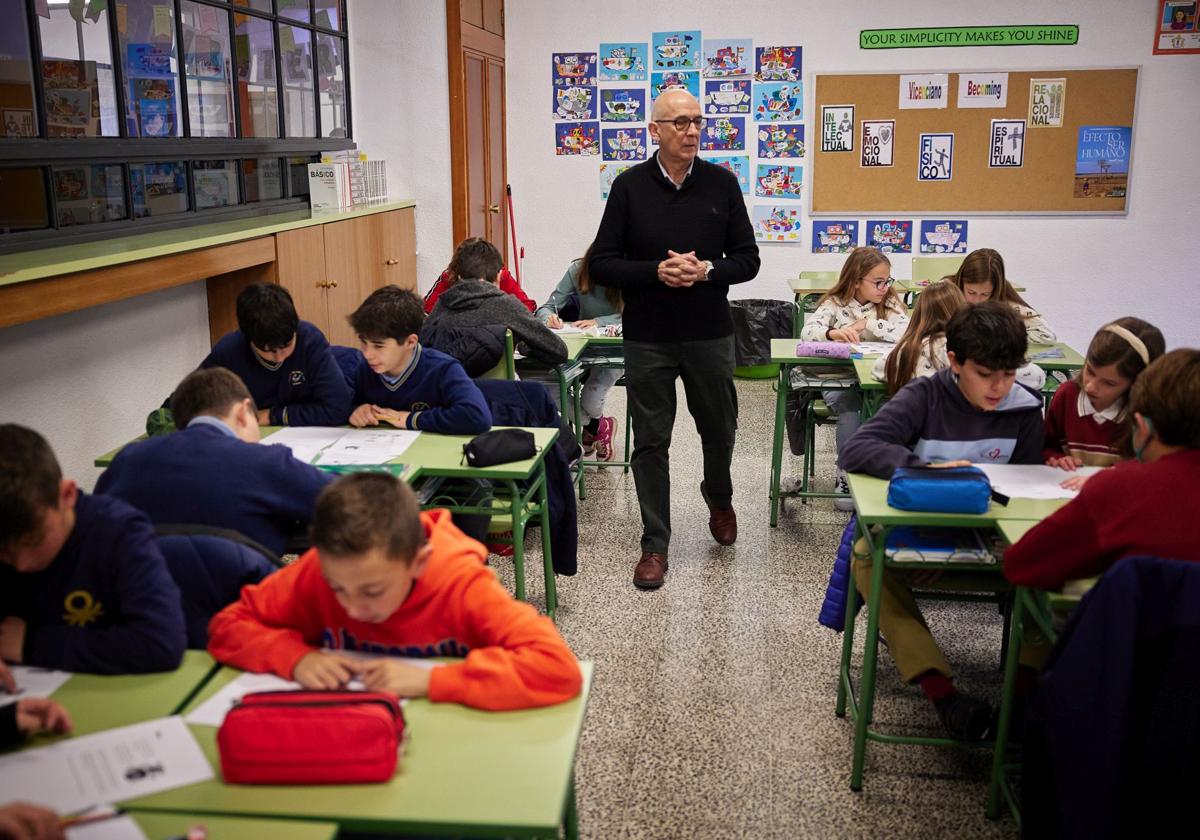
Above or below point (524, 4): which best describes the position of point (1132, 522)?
below

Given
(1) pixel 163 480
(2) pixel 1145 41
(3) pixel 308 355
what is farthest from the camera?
(2) pixel 1145 41

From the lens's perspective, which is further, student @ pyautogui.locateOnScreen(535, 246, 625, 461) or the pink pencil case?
student @ pyautogui.locateOnScreen(535, 246, 625, 461)

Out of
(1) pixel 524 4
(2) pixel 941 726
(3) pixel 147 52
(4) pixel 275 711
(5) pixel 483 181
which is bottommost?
(2) pixel 941 726

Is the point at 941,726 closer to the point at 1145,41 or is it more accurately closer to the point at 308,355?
the point at 308,355

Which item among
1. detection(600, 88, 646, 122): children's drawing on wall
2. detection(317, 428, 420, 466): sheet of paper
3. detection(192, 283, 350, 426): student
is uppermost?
detection(600, 88, 646, 122): children's drawing on wall

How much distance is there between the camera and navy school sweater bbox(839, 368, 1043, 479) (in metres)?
2.84

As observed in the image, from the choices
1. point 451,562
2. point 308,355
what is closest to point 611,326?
point 308,355

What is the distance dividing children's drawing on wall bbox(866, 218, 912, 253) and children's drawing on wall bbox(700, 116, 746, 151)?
1056mm

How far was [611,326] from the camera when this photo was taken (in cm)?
502

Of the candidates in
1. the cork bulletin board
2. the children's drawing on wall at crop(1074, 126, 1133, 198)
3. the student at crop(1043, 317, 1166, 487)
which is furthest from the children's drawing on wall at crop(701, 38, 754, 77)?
the student at crop(1043, 317, 1166, 487)

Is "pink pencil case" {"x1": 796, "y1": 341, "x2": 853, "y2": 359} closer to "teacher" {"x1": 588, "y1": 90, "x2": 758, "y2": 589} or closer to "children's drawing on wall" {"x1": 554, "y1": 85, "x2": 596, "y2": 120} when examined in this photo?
"teacher" {"x1": 588, "y1": 90, "x2": 758, "y2": 589}

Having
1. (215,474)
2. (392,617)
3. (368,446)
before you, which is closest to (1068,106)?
(368,446)

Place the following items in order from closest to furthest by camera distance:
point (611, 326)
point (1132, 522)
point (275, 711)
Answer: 1. point (275, 711)
2. point (1132, 522)
3. point (611, 326)

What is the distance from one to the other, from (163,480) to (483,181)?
204 inches
